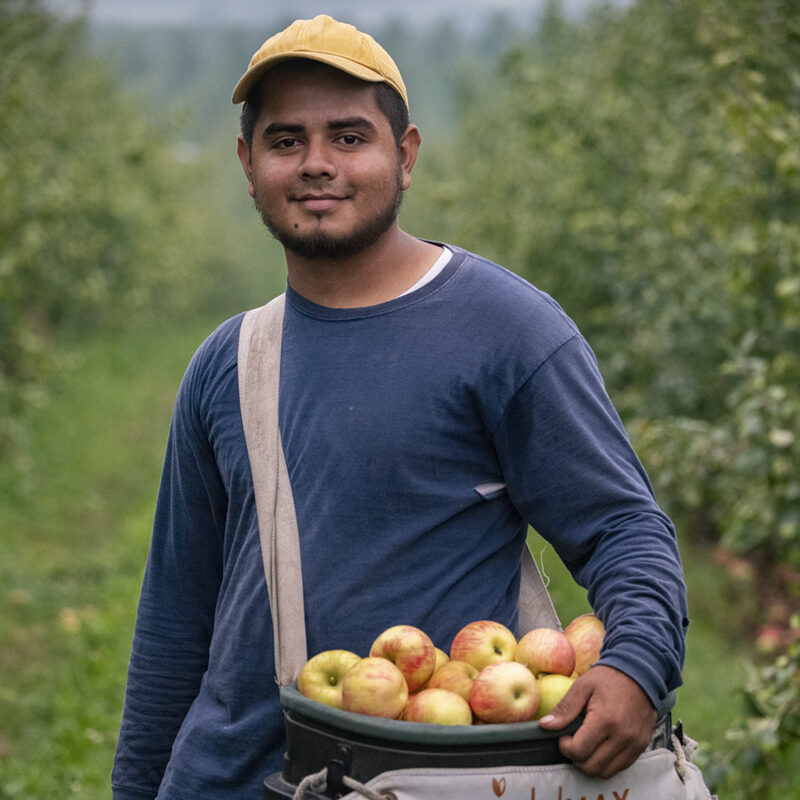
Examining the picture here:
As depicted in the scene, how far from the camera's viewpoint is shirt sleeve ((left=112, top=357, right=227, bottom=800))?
7.89ft

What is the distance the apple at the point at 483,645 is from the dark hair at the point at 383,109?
886 millimetres

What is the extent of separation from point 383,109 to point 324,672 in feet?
3.21

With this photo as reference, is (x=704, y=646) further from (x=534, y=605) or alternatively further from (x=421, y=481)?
(x=421, y=481)

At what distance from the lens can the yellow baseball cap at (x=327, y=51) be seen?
212 cm

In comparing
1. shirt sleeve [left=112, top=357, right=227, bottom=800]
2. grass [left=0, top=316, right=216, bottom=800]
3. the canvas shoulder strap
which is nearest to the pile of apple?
the canvas shoulder strap

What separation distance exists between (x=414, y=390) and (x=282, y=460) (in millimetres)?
264

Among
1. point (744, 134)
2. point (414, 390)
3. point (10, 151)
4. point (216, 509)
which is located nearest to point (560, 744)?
point (414, 390)

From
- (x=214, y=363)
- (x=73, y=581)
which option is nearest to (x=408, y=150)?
(x=214, y=363)

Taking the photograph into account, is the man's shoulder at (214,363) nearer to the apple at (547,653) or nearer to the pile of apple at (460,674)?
the pile of apple at (460,674)

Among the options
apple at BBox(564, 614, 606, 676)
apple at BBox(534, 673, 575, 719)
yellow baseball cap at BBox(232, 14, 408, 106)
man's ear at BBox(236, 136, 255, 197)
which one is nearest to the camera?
apple at BBox(534, 673, 575, 719)

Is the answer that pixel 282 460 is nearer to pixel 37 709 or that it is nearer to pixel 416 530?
pixel 416 530

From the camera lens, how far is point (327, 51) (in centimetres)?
213

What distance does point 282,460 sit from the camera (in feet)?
7.02

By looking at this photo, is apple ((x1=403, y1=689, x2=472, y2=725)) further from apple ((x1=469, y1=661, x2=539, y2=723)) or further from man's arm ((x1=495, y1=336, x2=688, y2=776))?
man's arm ((x1=495, y1=336, x2=688, y2=776))
